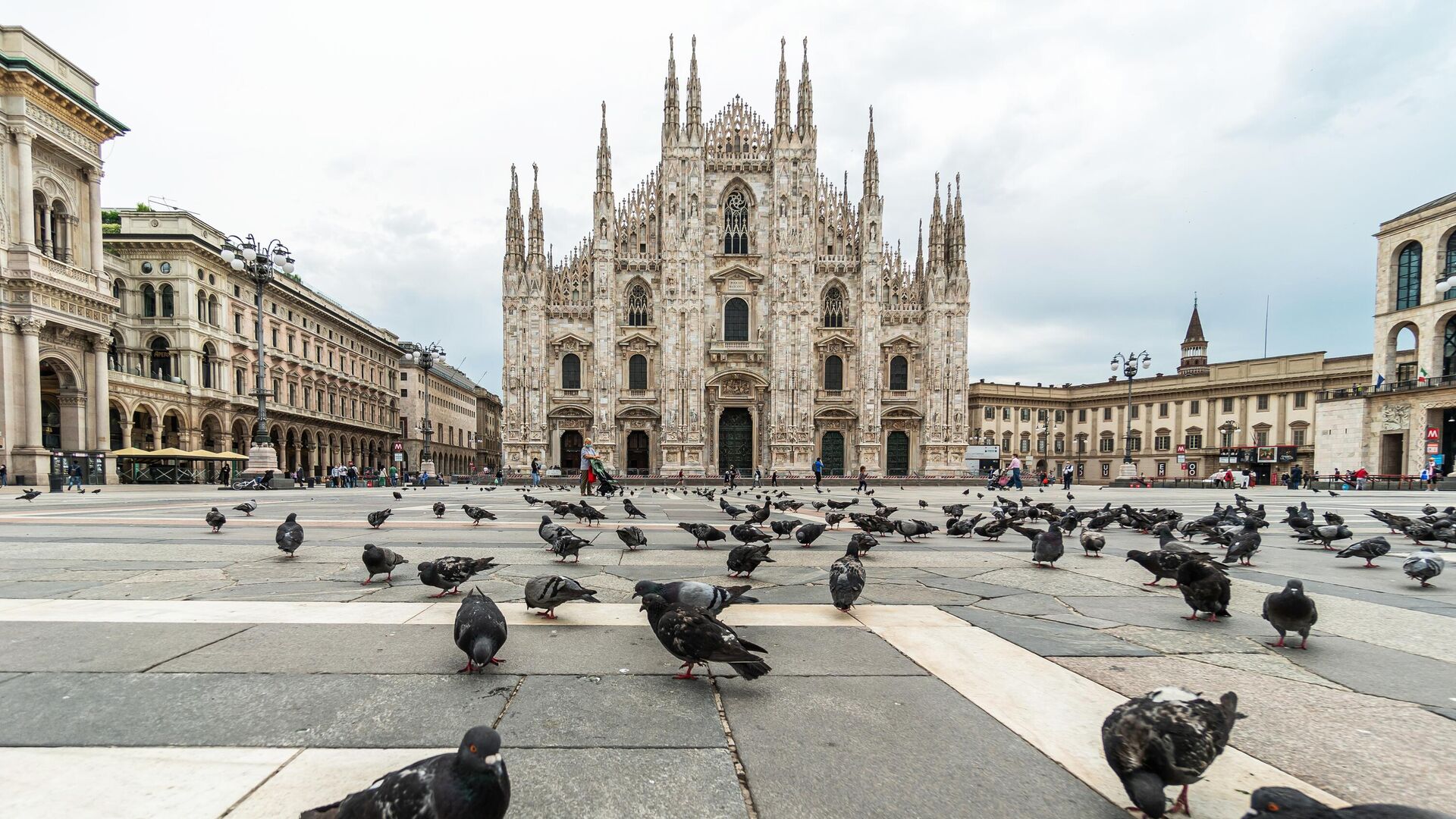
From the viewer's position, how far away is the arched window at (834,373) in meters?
44.6

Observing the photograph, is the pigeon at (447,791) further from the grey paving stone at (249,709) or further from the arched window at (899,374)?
the arched window at (899,374)

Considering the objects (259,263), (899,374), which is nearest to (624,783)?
(259,263)

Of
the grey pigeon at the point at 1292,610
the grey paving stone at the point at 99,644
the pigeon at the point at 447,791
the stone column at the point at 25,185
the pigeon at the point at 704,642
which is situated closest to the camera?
the pigeon at the point at 447,791

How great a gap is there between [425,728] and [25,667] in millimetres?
2774

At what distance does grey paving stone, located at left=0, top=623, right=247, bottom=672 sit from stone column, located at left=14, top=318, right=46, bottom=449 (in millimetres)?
34829

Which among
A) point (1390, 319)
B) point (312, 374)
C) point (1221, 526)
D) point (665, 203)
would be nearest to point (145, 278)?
point (312, 374)

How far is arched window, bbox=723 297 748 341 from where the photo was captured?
44.1 m

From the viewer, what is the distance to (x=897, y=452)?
44.8 metres

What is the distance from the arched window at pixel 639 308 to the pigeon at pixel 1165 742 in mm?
42312

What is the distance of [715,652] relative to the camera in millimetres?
3449

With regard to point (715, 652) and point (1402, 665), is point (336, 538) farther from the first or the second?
point (1402, 665)

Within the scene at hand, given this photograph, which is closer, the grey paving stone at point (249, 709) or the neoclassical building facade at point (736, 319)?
the grey paving stone at point (249, 709)

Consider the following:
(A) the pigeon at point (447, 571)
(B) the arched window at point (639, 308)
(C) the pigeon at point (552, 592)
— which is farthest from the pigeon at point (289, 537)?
(B) the arched window at point (639, 308)

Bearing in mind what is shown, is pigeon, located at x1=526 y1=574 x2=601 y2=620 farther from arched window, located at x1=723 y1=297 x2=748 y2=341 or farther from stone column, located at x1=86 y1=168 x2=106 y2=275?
stone column, located at x1=86 y1=168 x2=106 y2=275
